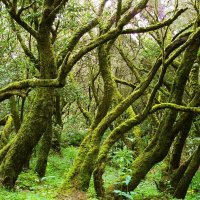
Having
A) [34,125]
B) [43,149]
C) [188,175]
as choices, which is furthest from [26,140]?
[43,149]

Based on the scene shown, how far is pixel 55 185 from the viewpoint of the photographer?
12.5 m

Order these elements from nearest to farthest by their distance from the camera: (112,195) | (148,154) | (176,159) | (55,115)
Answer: (112,195)
(148,154)
(176,159)
(55,115)

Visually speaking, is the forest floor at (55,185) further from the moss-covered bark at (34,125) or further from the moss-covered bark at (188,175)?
the moss-covered bark at (34,125)

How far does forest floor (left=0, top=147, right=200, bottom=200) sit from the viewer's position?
850 cm

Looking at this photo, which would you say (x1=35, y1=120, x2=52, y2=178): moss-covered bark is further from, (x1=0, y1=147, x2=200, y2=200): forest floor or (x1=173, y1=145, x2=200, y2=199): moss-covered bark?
(x1=173, y1=145, x2=200, y2=199): moss-covered bark

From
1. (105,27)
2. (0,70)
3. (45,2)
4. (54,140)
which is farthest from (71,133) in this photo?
(45,2)

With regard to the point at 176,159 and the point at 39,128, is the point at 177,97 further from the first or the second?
the point at 39,128

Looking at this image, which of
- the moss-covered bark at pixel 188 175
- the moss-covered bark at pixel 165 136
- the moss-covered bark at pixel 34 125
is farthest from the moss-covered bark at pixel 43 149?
the moss-covered bark at pixel 188 175

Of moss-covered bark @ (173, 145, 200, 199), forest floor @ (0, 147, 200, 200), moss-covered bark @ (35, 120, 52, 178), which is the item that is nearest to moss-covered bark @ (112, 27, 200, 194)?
moss-covered bark @ (173, 145, 200, 199)

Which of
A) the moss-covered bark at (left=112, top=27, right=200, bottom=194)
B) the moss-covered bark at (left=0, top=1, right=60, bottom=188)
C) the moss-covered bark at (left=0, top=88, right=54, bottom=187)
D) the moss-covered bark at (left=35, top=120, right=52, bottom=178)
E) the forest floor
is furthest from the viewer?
the moss-covered bark at (left=35, top=120, right=52, bottom=178)

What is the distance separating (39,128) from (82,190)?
6.41 ft

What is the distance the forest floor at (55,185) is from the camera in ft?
27.9

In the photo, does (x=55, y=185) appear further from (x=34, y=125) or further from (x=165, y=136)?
(x=165, y=136)

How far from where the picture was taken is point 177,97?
9.56 m
